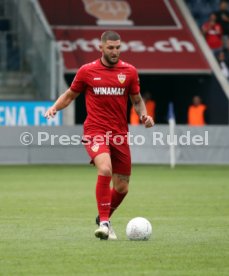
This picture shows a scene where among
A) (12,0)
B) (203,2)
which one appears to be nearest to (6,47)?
(12,0)

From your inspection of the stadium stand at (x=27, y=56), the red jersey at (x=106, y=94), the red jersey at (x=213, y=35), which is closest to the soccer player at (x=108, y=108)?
the red jersey at (x=106, y=94)

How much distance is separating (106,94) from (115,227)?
1991 millimetres

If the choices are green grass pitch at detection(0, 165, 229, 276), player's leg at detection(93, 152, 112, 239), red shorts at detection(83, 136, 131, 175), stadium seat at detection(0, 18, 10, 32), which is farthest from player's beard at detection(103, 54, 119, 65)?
stadium seat at detection(0, 18, 10, 32)

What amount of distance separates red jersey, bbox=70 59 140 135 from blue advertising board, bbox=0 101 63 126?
1744cm

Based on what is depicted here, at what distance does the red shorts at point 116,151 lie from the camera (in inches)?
456

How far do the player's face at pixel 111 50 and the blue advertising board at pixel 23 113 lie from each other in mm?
17639

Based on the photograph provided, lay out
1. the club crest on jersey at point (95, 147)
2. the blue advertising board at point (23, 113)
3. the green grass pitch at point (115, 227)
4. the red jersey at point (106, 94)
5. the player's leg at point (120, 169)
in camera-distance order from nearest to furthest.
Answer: the green grass pitch at point (115, 227) → the club crest on jersey at point (95, 147) → the red jersey at point (106, 94) → the player's leg at point (120, 169) → the blue advertising board at point (23, 113)

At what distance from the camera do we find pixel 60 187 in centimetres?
2077

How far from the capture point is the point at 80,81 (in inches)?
464

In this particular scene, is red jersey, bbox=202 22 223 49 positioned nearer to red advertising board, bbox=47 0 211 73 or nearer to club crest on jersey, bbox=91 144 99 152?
red advertising board, bbox=47 0 211 73

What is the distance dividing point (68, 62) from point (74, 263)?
22328mm

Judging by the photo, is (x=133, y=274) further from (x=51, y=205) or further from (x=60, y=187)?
(x=60, y=187)

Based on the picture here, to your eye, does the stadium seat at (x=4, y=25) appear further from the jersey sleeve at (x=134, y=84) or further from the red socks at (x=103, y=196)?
the red socks at (x=103, y=196)

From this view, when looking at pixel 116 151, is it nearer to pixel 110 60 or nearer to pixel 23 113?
pixel 110 60
